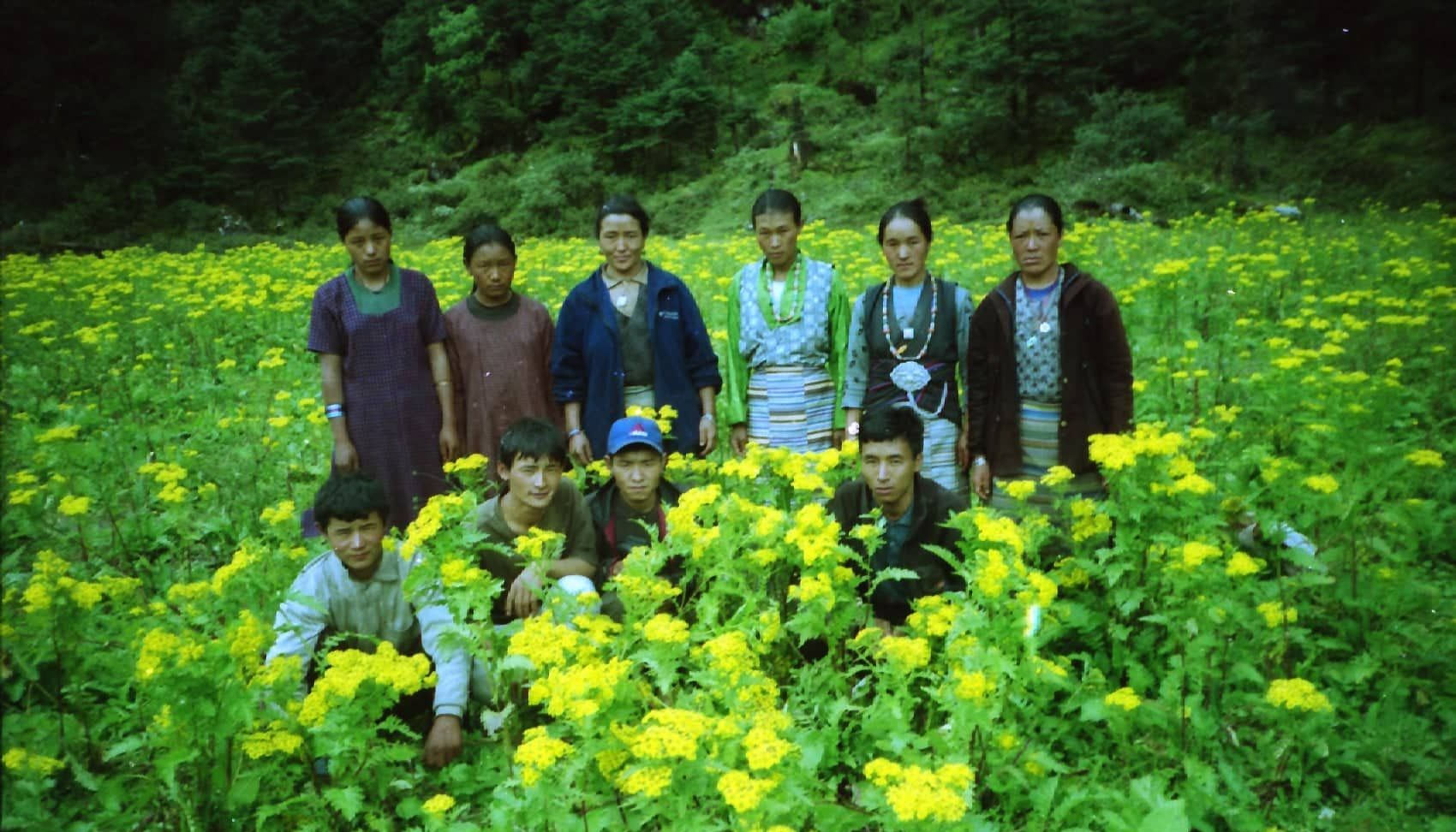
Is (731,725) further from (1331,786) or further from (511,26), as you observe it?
(511,26)

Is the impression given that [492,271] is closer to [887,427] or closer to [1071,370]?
[887,427]

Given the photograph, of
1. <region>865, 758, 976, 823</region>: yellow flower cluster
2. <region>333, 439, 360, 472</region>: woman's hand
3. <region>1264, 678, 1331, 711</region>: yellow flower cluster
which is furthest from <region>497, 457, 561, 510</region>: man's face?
<region>1264, 678, 1331, 711</region>: yellow flower cluster

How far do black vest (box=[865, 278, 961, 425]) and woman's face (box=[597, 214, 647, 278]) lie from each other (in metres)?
1.18

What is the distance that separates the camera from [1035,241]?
12.5 ft

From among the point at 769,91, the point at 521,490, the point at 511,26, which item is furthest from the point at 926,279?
the point at 511,26

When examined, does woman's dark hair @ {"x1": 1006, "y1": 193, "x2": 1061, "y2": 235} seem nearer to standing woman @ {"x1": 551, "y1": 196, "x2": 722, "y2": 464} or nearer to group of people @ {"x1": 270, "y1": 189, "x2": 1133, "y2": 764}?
group of people @ {"x1": 270, "y1": 189, "x2": 1133, "y2": 764}

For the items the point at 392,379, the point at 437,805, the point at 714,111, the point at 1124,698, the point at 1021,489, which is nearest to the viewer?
the point at 437,805

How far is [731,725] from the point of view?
2145 mm

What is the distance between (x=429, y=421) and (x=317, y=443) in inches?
105

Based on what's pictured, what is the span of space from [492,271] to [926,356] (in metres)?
2.12

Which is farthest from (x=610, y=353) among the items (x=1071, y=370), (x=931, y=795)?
(x=931, y=795)

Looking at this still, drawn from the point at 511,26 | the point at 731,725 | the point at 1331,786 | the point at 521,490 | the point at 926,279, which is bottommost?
the point at 1331,786

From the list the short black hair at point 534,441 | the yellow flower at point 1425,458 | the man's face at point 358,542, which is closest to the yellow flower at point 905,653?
the short black hair at point 534,441

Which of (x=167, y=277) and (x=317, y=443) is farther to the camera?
(x=167, y=277)
